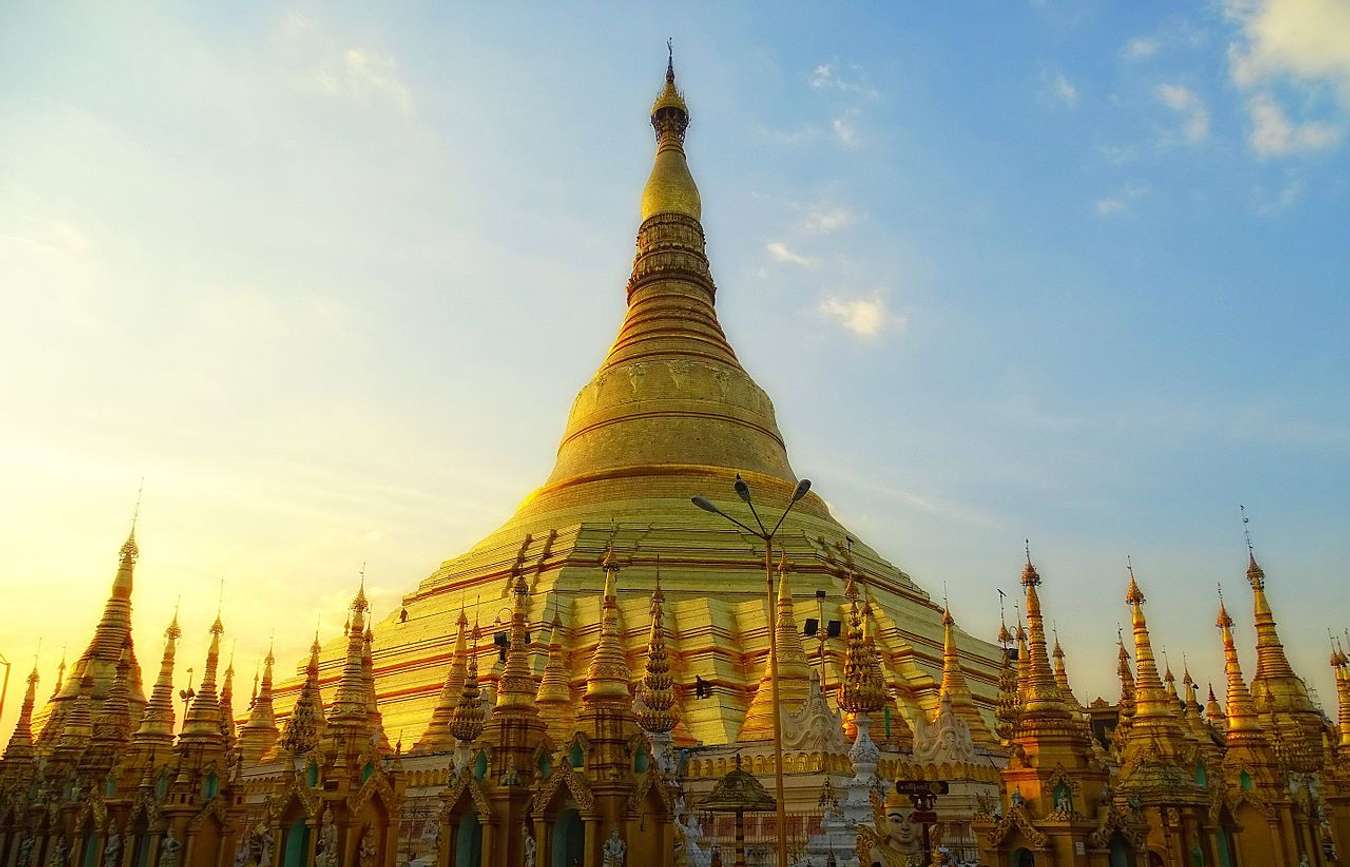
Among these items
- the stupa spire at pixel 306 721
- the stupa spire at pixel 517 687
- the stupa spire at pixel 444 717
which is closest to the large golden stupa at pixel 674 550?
the stupa spire at pixel 444 717

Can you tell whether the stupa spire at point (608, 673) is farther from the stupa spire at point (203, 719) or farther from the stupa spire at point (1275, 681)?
the stupa spire at point (1275, 681)

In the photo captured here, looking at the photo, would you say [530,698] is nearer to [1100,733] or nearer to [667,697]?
[667,697]

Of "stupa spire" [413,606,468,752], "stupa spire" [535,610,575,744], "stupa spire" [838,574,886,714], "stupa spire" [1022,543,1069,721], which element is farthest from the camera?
Result: "stupa spire" [413,606,468,752]

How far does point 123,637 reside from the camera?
98.7 feet

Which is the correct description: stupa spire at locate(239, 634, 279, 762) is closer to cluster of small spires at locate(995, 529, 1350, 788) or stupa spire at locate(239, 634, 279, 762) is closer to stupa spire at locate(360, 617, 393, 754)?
stupa spire at locate(360, 617, 393, 754)

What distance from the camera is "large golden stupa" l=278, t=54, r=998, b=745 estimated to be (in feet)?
91.2

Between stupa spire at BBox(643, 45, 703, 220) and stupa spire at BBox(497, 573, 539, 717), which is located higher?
stupa spire at BBox(643, 45, 703, 220)

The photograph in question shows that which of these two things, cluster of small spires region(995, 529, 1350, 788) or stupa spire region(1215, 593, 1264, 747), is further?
stupa spire region(1215, 593, 1264, 747)

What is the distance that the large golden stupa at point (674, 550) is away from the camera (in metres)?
27.8

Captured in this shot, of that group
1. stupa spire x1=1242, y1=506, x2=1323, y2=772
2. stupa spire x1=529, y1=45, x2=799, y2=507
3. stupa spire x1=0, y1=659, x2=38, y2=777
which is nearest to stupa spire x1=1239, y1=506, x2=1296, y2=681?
stupa spire x1=1242, y1=506, x2=1323, y2=772

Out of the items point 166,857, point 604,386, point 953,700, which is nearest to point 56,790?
point 166,857

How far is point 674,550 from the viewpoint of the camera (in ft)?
107

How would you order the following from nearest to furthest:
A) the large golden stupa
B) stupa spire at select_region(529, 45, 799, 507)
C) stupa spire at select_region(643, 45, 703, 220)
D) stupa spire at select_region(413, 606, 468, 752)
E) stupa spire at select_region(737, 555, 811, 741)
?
stupa spire at select_region(737, 555, 811, 741) → stupa spire at select_region(413, 606, 468, 752) → the large golden stupa → stupa spire at select_region(529, 45, 799, 507) → stupa spire at select_region(643, 45, 703, 220)

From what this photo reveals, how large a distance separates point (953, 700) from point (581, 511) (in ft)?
54.3
